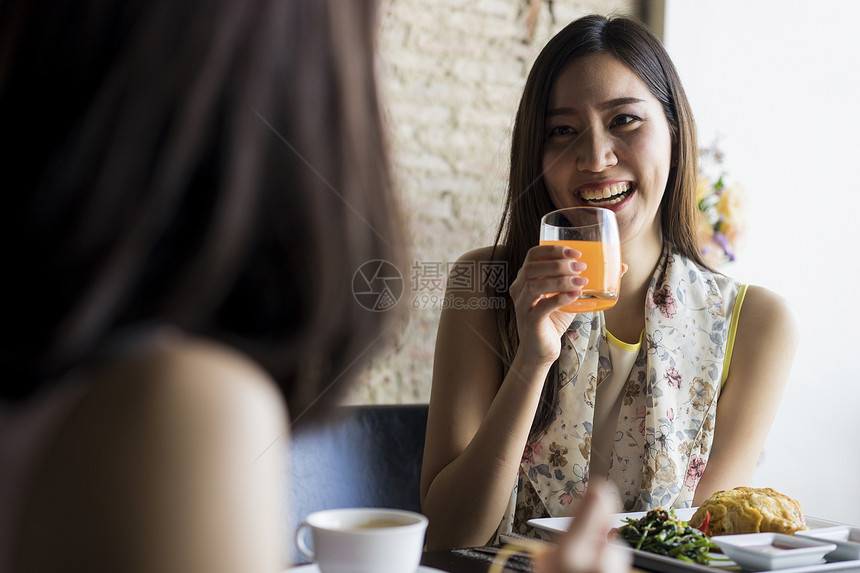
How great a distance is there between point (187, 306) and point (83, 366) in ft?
0.18

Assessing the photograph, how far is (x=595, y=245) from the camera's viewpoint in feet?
4.22

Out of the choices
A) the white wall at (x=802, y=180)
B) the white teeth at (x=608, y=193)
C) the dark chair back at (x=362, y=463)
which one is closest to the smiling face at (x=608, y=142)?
the white teeth at (x=608, y=193)

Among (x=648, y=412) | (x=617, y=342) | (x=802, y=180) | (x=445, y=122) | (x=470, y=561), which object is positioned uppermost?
(x=445, y=122)

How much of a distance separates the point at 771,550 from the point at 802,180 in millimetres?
2281

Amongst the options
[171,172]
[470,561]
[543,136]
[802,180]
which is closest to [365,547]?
[470,561]

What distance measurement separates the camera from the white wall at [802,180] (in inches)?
106

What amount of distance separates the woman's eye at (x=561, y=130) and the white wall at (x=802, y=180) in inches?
59.2

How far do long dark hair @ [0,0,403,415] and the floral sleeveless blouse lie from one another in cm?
115

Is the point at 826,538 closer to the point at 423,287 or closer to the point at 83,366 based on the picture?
the point at 83,366

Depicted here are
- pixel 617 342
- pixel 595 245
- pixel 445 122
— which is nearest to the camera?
pixel 595 245

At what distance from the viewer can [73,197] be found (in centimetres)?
38

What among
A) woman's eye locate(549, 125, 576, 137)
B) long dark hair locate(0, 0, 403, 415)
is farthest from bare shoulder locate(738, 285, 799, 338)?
long dark hair locate(0, 0, 403, 415)

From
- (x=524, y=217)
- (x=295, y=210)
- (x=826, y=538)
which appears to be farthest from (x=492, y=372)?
(x=295, y=210)

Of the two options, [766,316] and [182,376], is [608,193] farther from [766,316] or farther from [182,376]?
[182,376]
